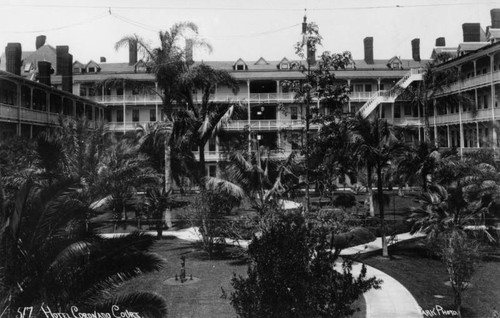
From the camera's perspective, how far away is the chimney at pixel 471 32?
5025cm

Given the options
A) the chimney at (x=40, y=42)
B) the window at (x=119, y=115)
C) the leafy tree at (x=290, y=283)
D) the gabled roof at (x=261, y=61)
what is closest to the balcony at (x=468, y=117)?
the gabled roof at (x=261, y=61)

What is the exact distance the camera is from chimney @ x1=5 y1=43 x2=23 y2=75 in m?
39.0

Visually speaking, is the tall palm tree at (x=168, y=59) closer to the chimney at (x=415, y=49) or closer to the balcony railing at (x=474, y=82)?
the balcony railing at (x=474, y=82)

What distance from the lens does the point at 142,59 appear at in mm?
24125

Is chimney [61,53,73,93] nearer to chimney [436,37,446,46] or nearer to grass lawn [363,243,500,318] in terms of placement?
grass lawn [363,243,500,318]

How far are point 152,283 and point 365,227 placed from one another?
1250 centimetres

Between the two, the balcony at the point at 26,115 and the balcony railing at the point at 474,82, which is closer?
the balcony at the point at 26,115

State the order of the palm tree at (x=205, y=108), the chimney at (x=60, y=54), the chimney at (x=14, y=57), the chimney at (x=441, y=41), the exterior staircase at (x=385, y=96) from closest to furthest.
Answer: the palm tree at (x=205, y=108) < the chimney at (x=14, y=57) < the exterior staircase at (x=385, y=96) < the chimney at (x=60, y=54) < the chimney at (x=441, y=41)

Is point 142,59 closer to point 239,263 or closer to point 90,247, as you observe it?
point 239,263

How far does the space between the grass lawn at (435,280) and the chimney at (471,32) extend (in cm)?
3836

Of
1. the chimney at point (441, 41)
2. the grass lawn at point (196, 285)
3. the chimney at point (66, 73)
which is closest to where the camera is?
the grass lawn at point (196, 285)

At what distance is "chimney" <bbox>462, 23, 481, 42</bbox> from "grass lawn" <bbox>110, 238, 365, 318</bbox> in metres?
42.8

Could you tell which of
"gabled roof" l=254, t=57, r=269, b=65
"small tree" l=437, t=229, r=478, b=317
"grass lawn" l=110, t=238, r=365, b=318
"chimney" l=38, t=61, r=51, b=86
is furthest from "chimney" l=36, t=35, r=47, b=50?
"small tree" l=437, t=229, r=478, b=317

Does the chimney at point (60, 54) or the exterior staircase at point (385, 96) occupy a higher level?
the chimney at point (60, 54)
